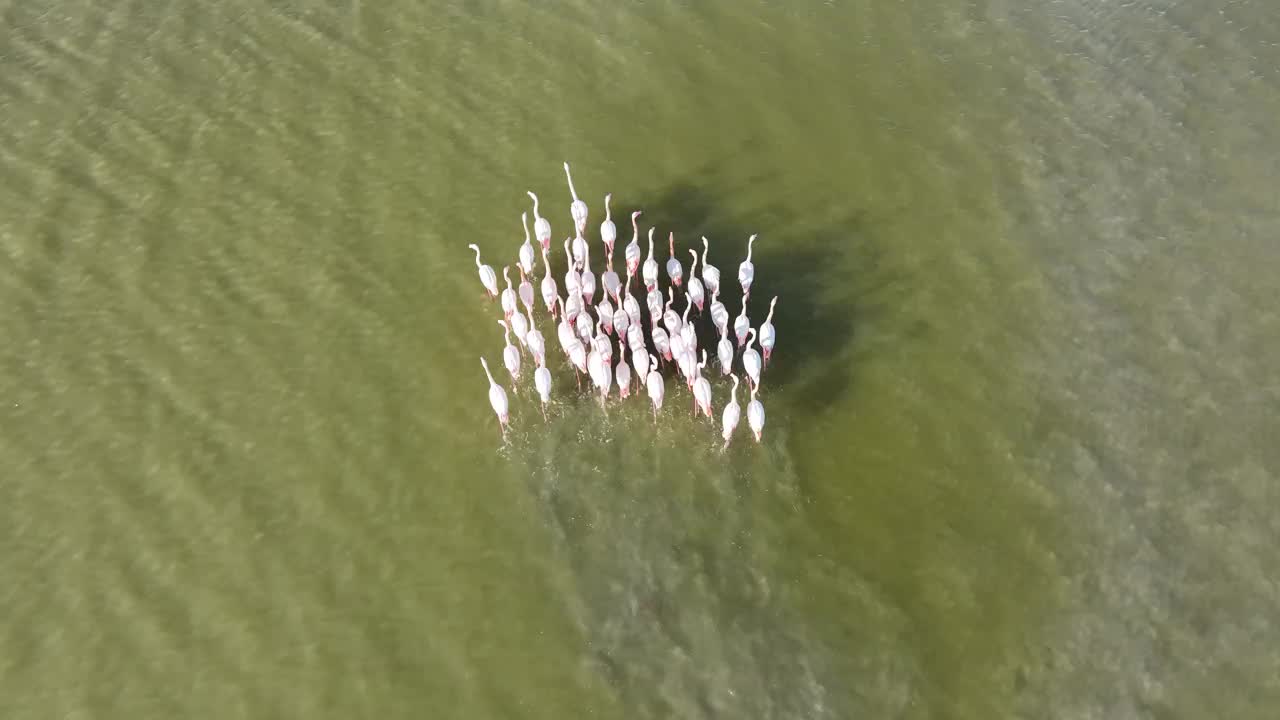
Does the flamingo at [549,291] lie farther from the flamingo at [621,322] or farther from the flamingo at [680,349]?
the flamingo at [680,349]

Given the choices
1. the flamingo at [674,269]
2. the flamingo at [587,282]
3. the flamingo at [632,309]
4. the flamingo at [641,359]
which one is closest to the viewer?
the flamingo at [641,359]

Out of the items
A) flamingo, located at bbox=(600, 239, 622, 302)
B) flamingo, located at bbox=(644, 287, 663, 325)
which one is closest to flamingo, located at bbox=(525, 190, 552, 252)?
flamingo, located at bbox=(600, 239, 622, 302)

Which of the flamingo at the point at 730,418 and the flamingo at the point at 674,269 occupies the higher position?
the flamingo at the point at 674,269

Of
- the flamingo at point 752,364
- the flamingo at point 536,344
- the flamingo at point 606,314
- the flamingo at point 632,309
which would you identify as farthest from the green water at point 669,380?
the flamingo at point 632,309

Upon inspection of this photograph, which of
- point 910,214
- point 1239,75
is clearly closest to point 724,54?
point 910,214

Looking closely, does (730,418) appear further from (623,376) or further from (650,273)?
(650,273)

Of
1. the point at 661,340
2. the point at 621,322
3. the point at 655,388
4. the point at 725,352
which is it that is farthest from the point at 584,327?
the point at 725,352

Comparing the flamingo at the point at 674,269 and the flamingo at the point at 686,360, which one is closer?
the flamingo at the point at 686,360

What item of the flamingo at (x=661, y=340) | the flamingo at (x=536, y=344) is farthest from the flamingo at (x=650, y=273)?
the flamingo at (x=536, y=344)

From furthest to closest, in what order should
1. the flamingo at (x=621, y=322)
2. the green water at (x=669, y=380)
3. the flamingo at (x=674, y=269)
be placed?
the flamingo at (x=674, y=269) → the flamingo at (x=621, y=322) → the green water at (x=669, y=380)
